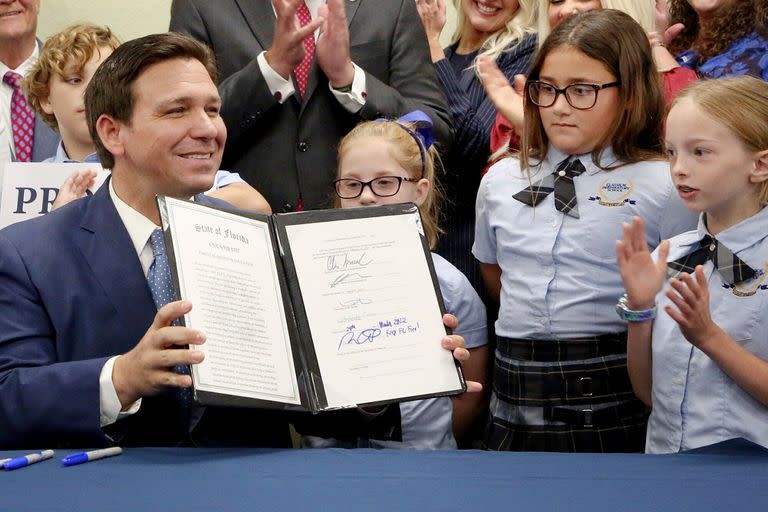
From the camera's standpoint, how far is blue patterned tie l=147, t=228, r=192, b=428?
2.05 meters

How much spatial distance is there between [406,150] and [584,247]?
0.55m

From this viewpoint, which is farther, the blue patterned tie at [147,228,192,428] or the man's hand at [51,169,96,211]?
the man's hand at [51,169,96,211]

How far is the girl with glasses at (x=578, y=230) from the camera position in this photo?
2469 mm

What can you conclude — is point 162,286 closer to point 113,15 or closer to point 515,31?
point 515,31

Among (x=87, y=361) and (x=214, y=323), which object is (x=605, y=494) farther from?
(x=87, y=361)

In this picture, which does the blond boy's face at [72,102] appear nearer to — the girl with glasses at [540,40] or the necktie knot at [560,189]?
the girl with glasses at [540,40]

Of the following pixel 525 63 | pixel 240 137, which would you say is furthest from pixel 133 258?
pixel 525 63

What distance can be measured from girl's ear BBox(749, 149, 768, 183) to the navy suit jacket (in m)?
1.09

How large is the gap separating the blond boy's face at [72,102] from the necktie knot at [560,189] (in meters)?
1.37

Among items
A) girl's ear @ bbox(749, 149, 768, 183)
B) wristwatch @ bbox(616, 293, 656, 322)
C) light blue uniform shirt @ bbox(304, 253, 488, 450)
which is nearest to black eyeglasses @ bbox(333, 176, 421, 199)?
light blue uniform shirt @ bbox(304, 253, 488, 450)

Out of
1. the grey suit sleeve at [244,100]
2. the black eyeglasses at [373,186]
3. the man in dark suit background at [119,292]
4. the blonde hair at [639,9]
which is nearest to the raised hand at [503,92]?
the blonde hair at [639,9]

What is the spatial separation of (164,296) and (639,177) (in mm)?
1147

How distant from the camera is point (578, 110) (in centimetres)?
252
